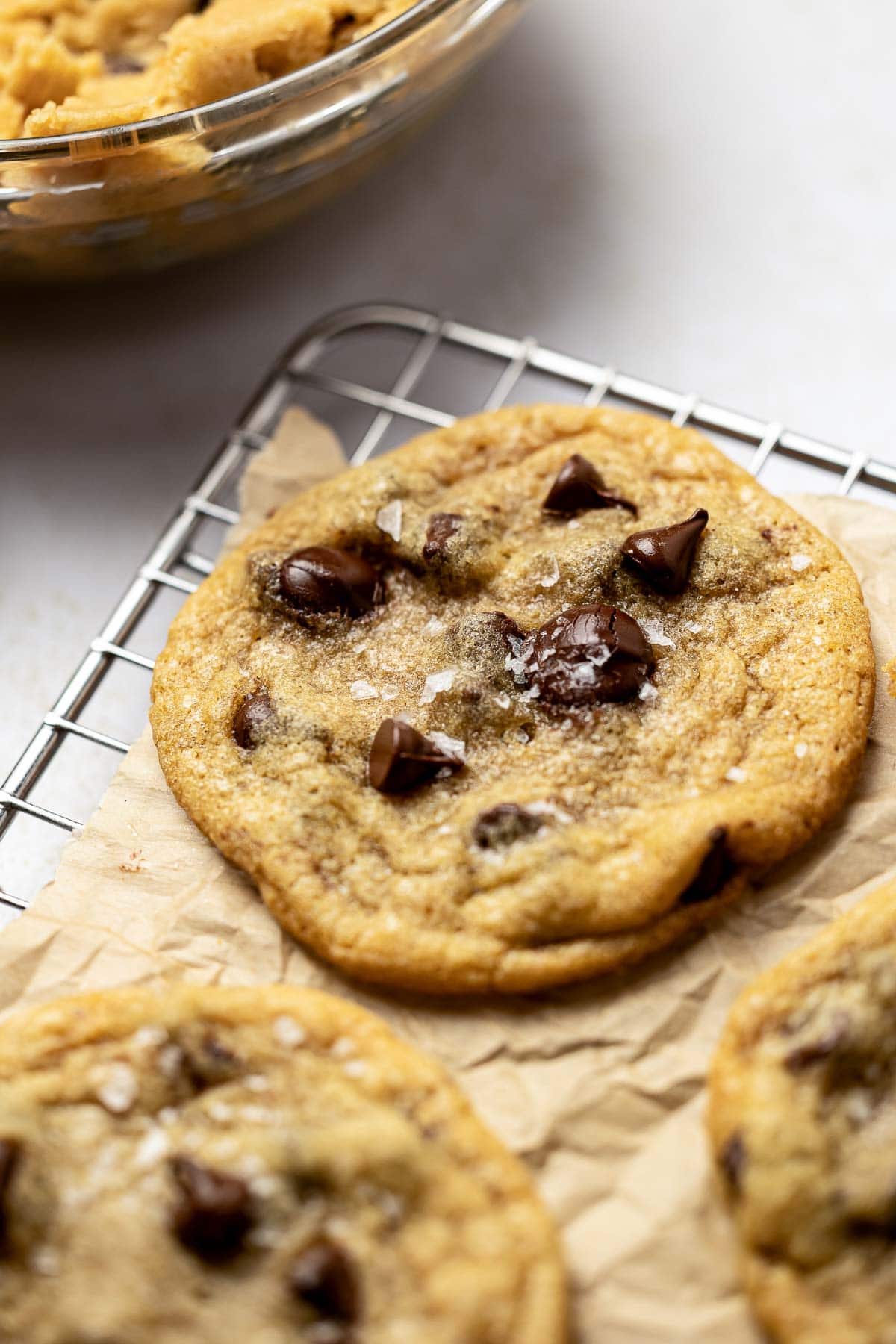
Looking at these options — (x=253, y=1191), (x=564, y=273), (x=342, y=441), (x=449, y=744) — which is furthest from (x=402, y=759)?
(x=564, y=273)

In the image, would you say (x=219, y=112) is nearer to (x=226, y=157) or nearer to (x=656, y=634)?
(x=226, y=157)

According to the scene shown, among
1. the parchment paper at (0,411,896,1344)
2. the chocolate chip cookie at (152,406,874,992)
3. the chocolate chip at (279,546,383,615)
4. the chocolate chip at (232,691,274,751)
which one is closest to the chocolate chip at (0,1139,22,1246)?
the parchment paper at (0,411,896,1344)

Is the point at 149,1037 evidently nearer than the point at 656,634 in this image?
Yes

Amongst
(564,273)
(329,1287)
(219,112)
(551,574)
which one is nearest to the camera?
(329,1287)

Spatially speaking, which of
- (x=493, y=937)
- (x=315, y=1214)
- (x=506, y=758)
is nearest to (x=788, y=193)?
(x=506, y=758)

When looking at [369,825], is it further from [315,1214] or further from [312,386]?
[312,386]

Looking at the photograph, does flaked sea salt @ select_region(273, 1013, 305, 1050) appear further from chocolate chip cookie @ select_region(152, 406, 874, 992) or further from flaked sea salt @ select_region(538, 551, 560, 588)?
flaked sea salt @ select_region(538, 551, 560, 588)

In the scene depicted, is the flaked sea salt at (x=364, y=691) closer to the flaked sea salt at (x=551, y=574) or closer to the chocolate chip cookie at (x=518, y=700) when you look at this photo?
the chocolate chip cookie at (x=518, y=700)
